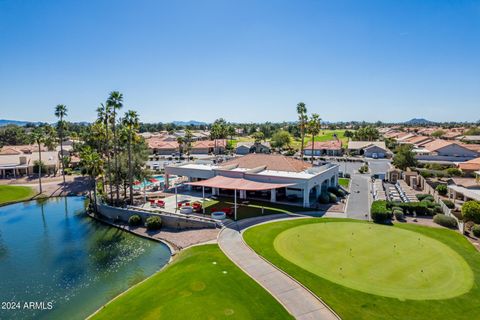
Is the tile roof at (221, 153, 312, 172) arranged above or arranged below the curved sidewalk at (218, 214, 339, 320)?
above

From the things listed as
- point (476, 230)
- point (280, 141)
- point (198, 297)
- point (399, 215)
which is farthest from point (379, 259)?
point (280, 141)

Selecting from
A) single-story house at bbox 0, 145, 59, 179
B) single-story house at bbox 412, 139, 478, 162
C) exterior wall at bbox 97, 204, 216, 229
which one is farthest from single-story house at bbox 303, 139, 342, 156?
exterior wall at bbox 97, 204, 216, 229

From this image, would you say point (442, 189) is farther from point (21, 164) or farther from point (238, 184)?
point (21, 164)

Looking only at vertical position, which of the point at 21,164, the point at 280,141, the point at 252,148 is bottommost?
the point at 21,164

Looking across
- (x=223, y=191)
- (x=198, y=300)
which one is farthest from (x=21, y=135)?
(x=198, y=300)

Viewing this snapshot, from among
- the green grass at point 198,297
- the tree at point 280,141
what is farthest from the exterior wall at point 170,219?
the tree at point 280,141

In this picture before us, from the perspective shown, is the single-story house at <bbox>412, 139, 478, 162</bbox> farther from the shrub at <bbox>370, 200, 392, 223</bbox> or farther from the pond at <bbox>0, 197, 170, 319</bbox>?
the pond at <bbox>0, 197, 170, 319</bbox>

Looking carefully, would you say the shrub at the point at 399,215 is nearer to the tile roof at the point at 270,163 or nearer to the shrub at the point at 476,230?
the shrub at the point at 476,230
